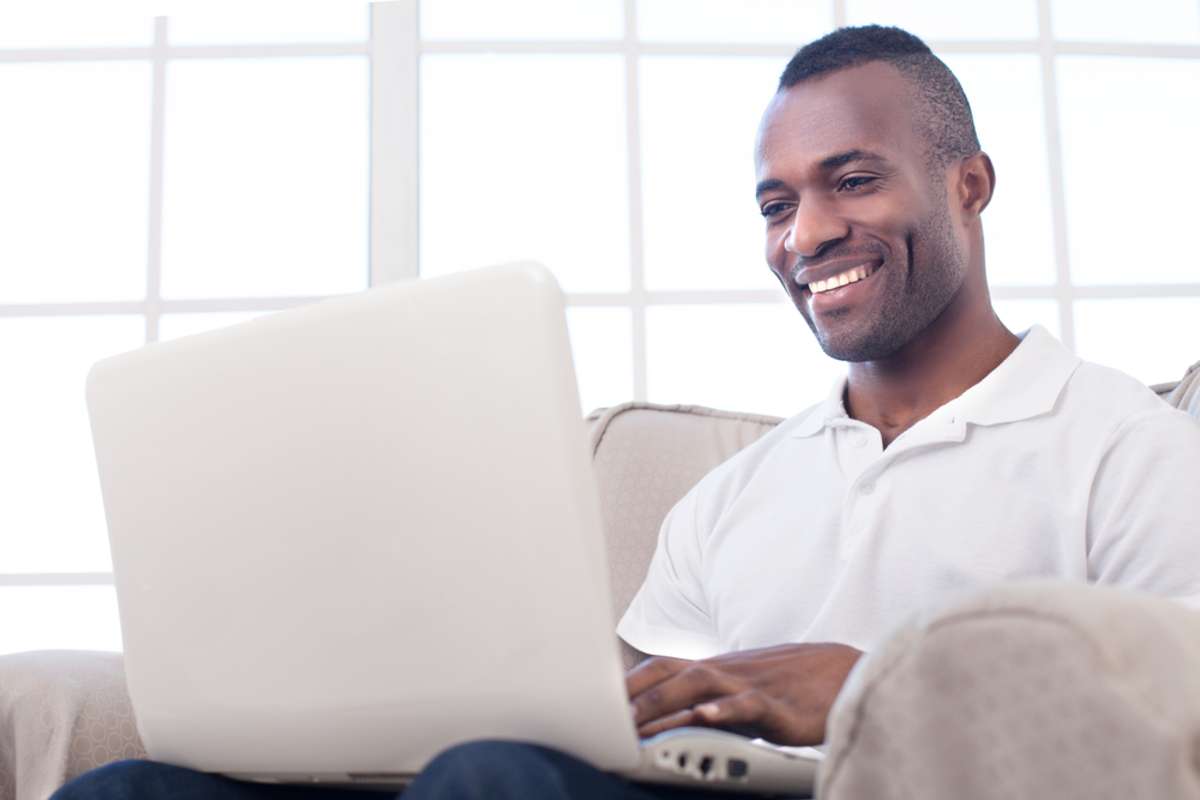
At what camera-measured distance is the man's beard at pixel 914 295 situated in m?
1.31

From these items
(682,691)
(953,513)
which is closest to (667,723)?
(682,691)

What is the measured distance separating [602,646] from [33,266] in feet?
7.92

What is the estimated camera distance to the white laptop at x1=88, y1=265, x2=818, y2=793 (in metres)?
0.66

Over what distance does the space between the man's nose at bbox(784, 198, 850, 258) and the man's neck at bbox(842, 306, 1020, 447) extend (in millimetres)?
137

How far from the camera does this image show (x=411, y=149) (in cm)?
259

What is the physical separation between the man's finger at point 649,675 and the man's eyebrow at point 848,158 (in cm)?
66

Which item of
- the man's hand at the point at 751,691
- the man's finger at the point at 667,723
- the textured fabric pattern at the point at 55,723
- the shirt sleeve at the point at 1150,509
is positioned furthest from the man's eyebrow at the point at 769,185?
the textured fabric pattern at the point at 55,723

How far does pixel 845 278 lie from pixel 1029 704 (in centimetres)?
89

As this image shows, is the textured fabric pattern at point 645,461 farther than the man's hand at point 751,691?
Yes

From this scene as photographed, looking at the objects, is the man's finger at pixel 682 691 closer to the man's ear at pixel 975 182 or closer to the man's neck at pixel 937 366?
the man's neck at pixel 937 366

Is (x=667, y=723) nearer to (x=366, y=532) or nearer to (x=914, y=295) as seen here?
(x=366, y=532)

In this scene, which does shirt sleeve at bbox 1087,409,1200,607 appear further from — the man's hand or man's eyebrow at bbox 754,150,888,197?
man's eyebrow at bbox 754,150,888,197

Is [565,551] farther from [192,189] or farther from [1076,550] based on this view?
[192,189]

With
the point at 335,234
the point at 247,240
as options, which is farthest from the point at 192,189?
the point at 335,234
